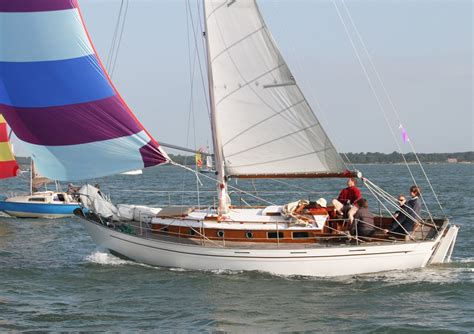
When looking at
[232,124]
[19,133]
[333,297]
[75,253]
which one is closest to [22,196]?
[75,253]

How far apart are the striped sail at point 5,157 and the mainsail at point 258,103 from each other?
63.6ft

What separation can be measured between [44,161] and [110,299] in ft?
15.1

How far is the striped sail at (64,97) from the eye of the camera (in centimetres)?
1741

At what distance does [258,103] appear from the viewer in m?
17.2

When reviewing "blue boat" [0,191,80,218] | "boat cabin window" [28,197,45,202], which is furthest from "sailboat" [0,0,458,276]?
"boat cabin window" [28,197,45,202]

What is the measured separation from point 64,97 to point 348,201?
7.21m

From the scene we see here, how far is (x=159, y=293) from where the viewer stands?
609 inches

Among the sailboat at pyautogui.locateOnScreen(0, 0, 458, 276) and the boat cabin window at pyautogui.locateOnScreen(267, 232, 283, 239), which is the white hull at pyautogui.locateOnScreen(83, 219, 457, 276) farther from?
the boat cabin window at pyautogui.locateOnScreen(267, 232, 283, 239)

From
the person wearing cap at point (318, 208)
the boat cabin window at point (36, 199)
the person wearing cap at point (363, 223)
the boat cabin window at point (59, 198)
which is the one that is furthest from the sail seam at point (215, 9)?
the boat cabin window at point (36, 199)

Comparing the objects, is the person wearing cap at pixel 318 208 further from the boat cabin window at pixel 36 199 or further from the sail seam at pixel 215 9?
the boat cabin window at pixel 36 199

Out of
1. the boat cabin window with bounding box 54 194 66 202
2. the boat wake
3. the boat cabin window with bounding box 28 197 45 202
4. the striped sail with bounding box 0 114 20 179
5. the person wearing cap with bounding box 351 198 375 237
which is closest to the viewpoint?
the person wearing cap with bounding box 351 198 375 237

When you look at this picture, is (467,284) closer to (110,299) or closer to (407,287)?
(407,287)

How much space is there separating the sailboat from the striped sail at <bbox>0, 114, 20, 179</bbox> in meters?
16.5

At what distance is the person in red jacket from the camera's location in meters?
17.0
